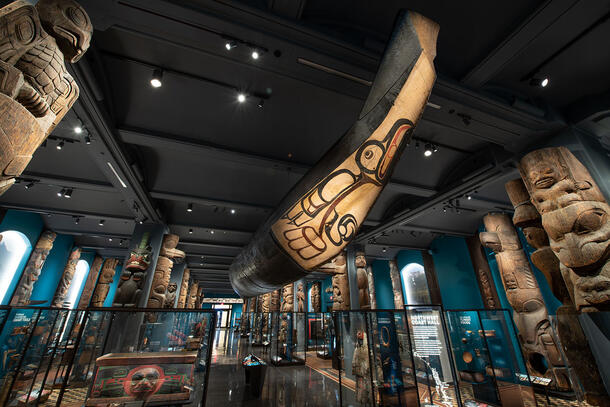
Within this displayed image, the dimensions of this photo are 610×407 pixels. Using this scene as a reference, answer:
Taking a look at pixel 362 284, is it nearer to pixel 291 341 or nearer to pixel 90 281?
pixel 291 341

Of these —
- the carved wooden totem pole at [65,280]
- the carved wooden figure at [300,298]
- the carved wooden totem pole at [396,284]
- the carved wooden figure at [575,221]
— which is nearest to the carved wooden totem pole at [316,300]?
the carved wooden figure at [300,298]

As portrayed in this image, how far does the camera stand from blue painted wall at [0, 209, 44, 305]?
7018 mm

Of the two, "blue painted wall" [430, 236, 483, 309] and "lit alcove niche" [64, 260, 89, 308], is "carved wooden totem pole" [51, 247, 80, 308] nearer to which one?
"lit alcove niche" [64, 260, 89, 308]

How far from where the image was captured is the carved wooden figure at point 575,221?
101 inches

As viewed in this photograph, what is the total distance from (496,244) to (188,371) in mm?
6756

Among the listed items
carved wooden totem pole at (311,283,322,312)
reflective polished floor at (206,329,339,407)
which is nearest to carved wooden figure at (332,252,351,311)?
reflective polished floor at (206,329,339,407)

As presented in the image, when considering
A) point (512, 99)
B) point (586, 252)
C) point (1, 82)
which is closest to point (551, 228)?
point (586, 252)

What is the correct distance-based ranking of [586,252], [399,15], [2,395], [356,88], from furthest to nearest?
1. [2,395]
2. [356,88]
3. [586,252]
4. [399,15]

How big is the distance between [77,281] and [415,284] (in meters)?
15.2

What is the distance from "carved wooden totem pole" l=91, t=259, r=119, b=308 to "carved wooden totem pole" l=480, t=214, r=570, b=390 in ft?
45.7

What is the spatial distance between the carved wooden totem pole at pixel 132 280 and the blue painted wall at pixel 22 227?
465 cm

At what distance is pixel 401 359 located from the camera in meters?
3.29

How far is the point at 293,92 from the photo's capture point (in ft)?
11.1

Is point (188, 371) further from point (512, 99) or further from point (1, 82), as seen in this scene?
point (512, 99)
